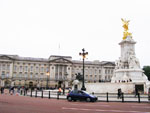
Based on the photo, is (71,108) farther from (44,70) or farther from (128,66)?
(44,70)

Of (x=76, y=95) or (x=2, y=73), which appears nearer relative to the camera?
(x=76, y=95)

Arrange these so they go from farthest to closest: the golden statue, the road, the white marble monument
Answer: the golden statue
the white marble monument
the road

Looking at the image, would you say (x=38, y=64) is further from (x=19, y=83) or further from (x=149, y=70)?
(x=149, y=70)

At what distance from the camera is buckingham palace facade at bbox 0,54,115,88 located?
89.9m

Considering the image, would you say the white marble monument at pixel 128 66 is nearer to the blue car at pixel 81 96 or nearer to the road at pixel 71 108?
the blue car at pixel 81 96

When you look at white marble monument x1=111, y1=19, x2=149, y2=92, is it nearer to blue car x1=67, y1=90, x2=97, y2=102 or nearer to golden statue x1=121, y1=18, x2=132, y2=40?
golden statue x1=121, y1=18, x2=132, y2=40

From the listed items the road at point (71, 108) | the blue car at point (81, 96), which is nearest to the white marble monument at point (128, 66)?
the blue car at point (81, 96)

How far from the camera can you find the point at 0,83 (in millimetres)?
85688

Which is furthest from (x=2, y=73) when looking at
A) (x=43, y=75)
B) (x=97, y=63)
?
(x=97, y=63)

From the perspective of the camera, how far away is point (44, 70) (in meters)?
96.5

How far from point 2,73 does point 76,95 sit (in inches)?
3114

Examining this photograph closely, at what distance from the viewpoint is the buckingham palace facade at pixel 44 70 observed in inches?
3538

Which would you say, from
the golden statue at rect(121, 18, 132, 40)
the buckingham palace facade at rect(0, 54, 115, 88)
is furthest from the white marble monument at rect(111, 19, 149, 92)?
the buckingham palace facade at rect(0, 54, 115, 88)

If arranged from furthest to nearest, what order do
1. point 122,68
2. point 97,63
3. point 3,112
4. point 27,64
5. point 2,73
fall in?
point 97,63
point 27,64
point 2,73
point 122,68
point 3,112
